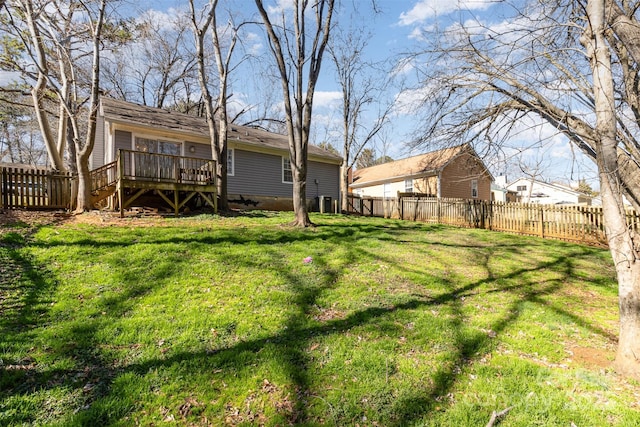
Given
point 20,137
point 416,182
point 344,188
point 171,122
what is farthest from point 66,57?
point 20,137

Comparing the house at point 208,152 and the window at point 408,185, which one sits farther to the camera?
the window at point 408,185

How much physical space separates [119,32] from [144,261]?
41.8 feet

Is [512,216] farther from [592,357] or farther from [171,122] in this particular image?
[171,122]

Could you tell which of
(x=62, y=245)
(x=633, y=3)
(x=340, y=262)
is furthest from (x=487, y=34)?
(x=62, y=245)

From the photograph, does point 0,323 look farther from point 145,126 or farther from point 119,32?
point 119,32

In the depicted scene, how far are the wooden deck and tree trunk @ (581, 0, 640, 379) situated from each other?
10.6 m

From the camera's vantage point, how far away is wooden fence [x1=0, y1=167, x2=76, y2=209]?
8930mm

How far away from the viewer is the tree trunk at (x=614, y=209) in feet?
10.4

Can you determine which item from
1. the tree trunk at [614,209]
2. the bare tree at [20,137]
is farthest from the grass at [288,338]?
the bare tree at [20,137]

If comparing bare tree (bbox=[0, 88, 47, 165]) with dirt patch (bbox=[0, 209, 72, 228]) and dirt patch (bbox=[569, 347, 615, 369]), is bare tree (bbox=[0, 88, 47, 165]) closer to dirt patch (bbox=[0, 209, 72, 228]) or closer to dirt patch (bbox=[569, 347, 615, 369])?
dirt patch (bbox=[0, 209, 72, 228])

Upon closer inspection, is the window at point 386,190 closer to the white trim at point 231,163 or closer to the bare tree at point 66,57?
the white trim at point 231,163

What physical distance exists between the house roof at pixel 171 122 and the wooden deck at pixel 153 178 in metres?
2.05

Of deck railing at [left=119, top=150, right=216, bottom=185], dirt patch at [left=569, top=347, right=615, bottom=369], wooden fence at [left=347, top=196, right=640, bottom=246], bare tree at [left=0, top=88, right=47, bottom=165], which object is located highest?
bare tree at [left=0, top=88, right=47, bottom=165]

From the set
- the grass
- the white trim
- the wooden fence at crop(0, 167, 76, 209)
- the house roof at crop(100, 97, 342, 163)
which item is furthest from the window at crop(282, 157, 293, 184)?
the grass
